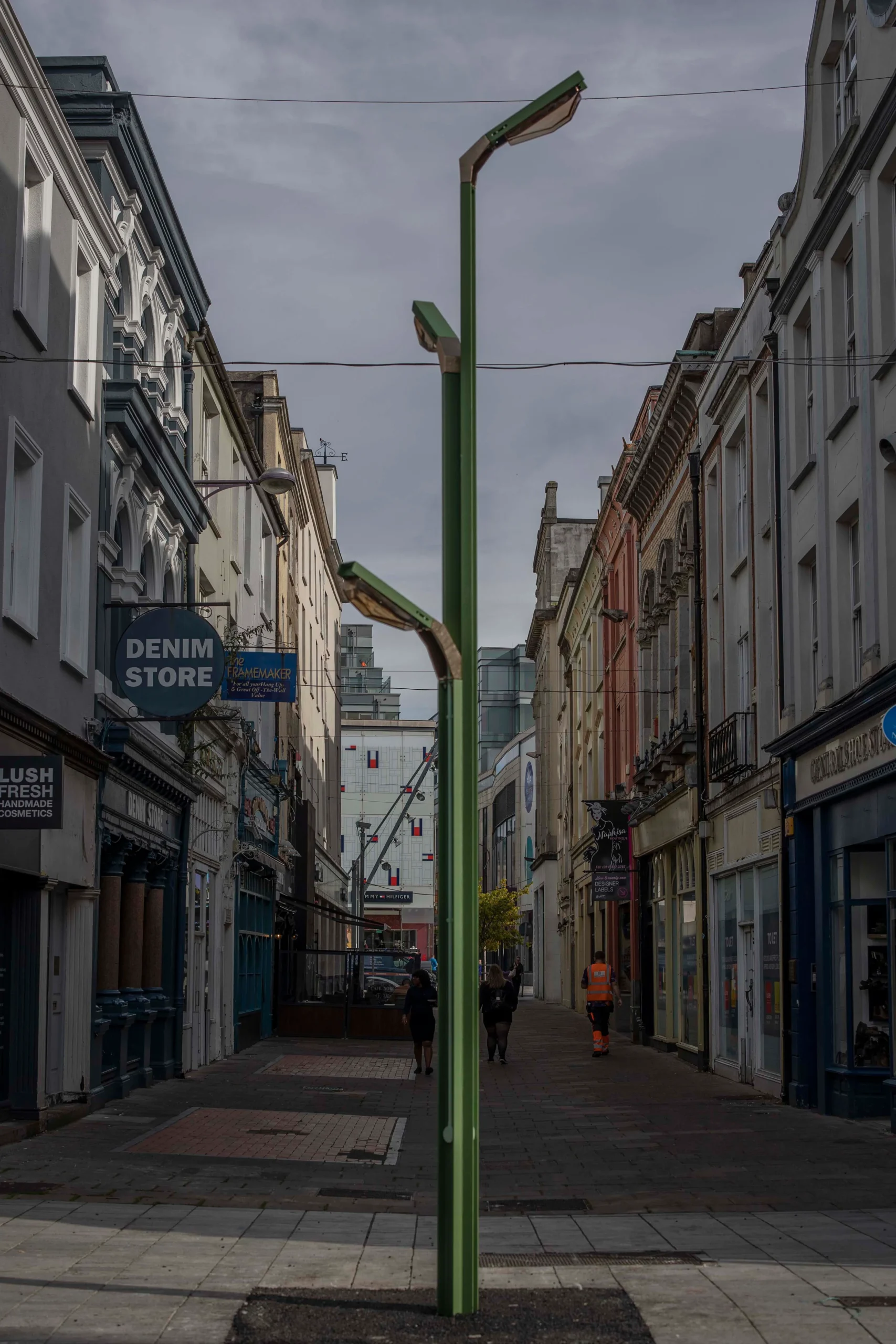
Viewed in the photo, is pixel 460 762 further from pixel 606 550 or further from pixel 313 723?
pixel 313 723

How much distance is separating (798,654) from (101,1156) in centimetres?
1084

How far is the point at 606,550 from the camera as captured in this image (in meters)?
44.2

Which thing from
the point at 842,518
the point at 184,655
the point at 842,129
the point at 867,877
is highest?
the point at 842,129

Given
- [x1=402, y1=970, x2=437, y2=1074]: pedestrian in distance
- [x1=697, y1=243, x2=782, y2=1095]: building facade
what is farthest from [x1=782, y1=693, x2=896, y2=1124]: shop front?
[x1=402, y1=970, x2=437, y2=1074]: pedestrian in distance

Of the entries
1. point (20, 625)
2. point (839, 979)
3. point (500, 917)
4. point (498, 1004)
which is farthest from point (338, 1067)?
point (500, 917)

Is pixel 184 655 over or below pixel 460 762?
over

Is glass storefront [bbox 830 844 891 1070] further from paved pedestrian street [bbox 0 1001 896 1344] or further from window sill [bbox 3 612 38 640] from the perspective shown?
window sill [bbox 3 612 38 640]

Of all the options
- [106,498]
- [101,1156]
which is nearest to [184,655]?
[106,498]

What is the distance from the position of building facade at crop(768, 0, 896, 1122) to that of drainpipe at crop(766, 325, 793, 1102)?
0.27 feet

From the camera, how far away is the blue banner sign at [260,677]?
23.5 m

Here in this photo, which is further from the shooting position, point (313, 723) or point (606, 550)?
point (313, 723)

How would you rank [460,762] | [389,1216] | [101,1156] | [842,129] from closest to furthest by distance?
[460,762] → [389,1216] → [101,1156] → [842,129]

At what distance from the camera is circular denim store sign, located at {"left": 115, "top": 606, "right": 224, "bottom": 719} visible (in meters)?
17.8

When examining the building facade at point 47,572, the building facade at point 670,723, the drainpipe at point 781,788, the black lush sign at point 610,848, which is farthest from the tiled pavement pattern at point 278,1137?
the black lush sign at point 610,848
